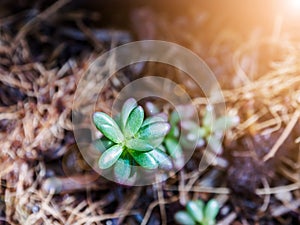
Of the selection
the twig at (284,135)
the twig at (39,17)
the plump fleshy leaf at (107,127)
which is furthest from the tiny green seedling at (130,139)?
the twig at (39,17)

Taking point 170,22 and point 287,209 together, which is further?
point 170,22

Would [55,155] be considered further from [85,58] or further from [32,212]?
[85,58]

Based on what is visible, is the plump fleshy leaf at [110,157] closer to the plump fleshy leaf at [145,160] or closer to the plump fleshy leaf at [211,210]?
the plump fleshy leaf at [145,160]

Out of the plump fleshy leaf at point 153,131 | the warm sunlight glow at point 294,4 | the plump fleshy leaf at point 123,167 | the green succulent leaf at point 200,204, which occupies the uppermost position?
the warm sunlight glow at point 294,4

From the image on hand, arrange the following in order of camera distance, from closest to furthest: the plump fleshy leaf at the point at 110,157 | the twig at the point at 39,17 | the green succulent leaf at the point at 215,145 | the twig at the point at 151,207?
1. the plump fleshy leaf at the point at 110,157
2. the twig at the point at 151,207
3. the green succulent leaf at the point at 215,145
4. the twig at the point at 39,17

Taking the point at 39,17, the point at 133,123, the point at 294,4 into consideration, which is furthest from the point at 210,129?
the point at 39,17

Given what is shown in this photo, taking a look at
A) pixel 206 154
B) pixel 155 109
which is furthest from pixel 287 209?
pixel 155 109
